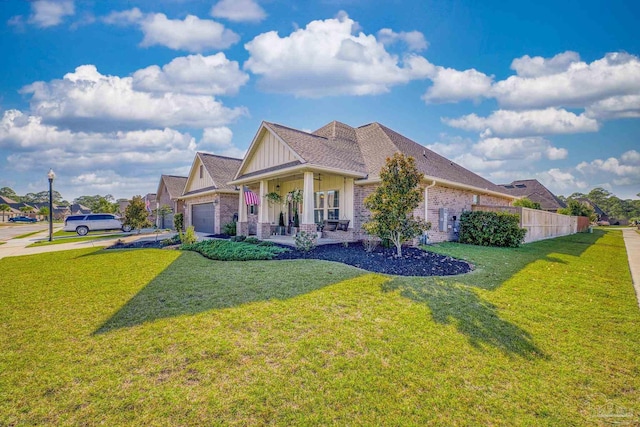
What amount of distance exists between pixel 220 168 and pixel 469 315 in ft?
66.4

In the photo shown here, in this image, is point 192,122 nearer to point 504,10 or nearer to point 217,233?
point 217,233

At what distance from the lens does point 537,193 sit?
37.4m

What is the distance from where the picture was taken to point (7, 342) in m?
3.59

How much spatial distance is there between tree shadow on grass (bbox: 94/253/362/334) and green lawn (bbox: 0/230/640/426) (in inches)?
1.9

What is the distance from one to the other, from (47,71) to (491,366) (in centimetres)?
2037

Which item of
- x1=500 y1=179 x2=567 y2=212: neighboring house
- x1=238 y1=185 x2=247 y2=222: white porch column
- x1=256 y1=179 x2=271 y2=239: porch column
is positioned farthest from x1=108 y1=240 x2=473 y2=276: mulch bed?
x1=500 y1=179 x2=567 y2=212: neighboring house

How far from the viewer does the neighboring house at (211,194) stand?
63.6ft

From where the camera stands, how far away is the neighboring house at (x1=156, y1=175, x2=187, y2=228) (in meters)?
27.2

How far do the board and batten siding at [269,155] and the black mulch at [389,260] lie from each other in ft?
14.6

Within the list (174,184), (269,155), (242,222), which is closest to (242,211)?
(242,222)

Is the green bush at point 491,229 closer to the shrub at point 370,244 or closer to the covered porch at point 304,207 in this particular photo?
the shrub at point 370,244

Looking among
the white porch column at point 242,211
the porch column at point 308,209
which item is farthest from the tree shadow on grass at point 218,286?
the white porch column at point 242,211

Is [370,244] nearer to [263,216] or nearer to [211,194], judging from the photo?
[263,216]

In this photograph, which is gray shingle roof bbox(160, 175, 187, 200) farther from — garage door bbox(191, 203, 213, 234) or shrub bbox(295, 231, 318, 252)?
shrub bbox(295, 231, 318, 252)
